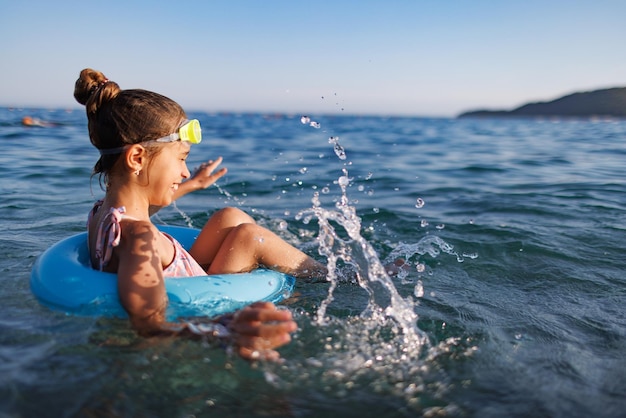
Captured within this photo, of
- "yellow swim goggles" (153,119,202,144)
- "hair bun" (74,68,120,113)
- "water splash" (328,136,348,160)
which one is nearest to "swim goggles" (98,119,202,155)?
"yellow swim goggles" (153,119,202,144)

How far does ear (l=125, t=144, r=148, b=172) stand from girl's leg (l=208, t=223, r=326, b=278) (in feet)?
2.53

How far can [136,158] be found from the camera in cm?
285

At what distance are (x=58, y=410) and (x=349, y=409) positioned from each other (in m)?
1.15

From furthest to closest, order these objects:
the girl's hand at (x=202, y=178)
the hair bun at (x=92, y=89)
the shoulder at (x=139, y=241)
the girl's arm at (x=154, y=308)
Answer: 1. the girl's hand at (x=202, y=178)
2. the hair bun at (x=92, y=89)
3. the shoulder at (x=139, y=241)
4. the girl's arm at (x=154, y=308)

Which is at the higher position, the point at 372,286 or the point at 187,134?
the point at 187,134

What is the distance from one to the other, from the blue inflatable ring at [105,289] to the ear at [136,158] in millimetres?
575

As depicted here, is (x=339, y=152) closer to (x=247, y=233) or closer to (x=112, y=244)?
(x=247, y=233)

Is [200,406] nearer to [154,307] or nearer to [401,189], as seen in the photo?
[154,307]

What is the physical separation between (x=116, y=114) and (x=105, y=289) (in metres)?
0.90

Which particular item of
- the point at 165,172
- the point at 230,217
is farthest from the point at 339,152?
the point at 165,172

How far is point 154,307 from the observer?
8.45ft

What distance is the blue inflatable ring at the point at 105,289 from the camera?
8.92 ft

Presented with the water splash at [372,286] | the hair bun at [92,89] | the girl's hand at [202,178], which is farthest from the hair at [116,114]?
the water splash at [372,286]

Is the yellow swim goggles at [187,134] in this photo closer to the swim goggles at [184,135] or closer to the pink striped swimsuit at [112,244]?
the swim goggles at [184,135]
